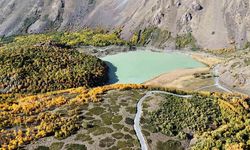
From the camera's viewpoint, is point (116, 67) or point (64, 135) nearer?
point (64, 135)

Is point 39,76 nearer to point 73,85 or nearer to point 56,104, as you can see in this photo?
point 73,85

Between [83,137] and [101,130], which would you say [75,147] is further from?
[101,130]

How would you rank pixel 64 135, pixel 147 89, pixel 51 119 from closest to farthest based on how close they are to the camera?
1. pixel 64 135
2. pixel 51 119
3. pixel 147 89

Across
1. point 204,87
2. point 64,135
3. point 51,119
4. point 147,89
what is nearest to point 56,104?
point 51,119

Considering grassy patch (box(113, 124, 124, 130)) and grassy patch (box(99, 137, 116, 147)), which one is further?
grassy patch (box(113, 124, 124, 130))

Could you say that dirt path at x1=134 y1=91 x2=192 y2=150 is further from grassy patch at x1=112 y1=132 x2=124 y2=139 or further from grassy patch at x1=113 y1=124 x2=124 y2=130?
grassy patch at x1=112 y1=132 x2=124 y2=139

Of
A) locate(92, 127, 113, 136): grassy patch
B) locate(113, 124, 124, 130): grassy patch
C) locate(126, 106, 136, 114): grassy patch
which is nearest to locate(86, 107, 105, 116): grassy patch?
locate(126, 106, 136, 114): grassy patch

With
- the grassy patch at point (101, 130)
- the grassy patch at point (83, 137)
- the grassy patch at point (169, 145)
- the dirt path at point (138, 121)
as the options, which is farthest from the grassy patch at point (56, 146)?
the grassy patch at point (169, 145)

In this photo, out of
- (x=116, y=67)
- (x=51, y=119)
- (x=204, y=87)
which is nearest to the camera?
(x=51, y=119)
